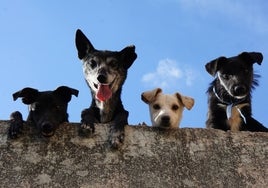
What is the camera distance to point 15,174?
532 cm

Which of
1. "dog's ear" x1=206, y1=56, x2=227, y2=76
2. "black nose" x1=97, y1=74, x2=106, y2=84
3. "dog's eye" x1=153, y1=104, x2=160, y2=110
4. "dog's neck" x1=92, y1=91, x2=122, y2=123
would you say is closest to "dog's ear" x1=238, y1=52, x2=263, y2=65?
"dog's ear" x1=206, y1=56, x2=227, y2=76

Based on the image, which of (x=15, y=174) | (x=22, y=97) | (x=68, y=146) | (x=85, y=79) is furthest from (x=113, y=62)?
(x=15, y=174)

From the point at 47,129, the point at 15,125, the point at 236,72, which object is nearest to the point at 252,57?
the point at 236,72

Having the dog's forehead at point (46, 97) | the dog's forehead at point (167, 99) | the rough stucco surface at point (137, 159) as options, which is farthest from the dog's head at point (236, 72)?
the dog's forehead at point (46, 97)

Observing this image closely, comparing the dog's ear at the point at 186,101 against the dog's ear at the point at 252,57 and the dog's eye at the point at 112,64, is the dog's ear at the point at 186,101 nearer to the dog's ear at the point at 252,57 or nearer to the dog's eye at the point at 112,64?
the dog's eye at the point at 112,64

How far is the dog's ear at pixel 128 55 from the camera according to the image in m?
7.44

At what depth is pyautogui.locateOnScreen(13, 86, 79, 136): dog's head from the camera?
18.7ft

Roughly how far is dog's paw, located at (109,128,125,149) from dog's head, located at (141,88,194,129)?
0.66 metres

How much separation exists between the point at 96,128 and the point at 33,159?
80cm

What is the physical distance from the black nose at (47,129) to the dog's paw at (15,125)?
0.29m

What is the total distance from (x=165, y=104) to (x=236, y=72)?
1.18 meters

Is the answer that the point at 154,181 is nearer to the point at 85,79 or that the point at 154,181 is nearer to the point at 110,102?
the point at 110,102

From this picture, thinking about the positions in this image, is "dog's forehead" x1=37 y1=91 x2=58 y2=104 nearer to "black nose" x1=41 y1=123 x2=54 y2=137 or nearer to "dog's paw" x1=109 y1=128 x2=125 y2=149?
"black nose" x1=41 y1=123 x2=54 y2=137

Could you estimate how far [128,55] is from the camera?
24.5 feet
